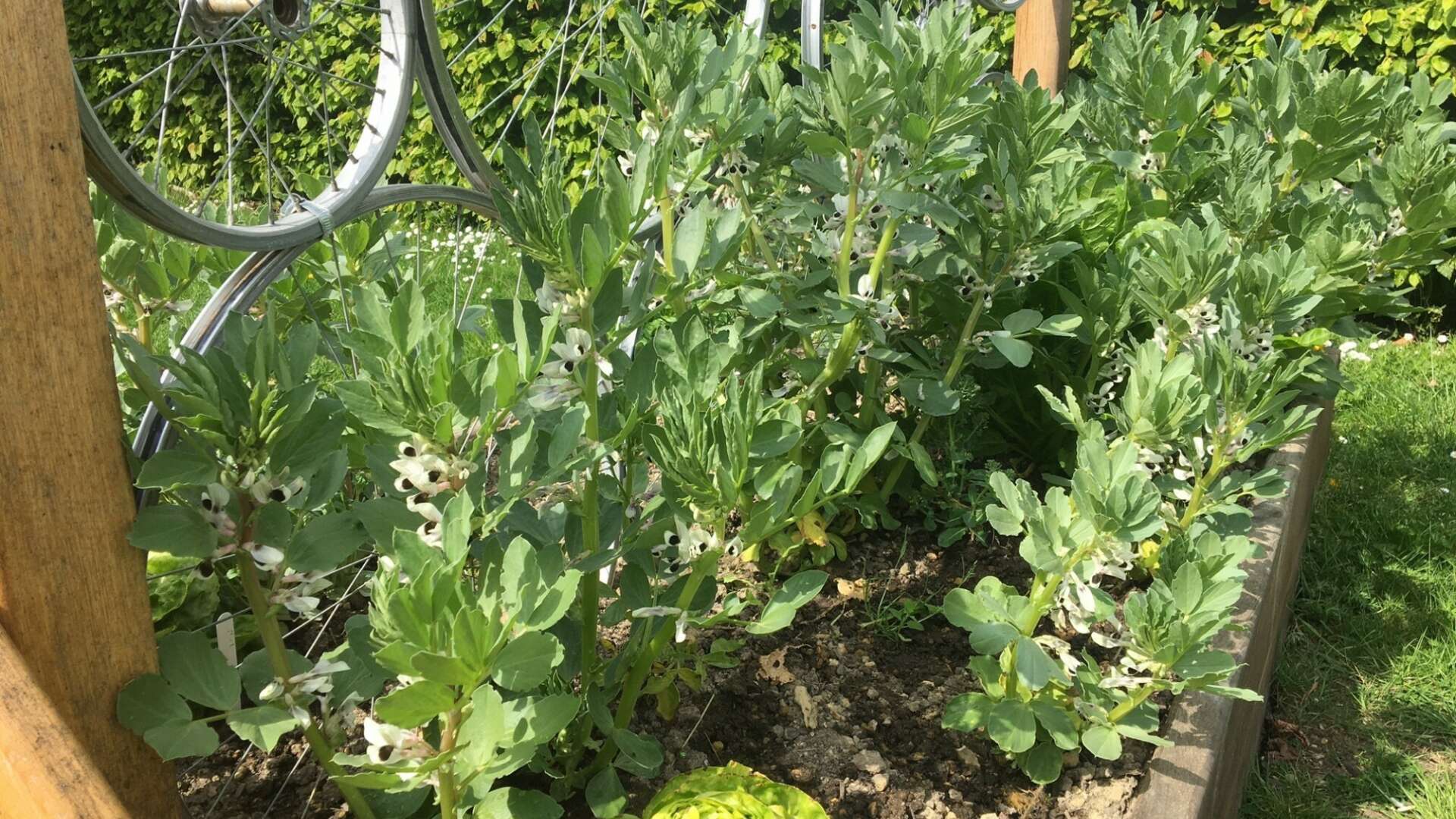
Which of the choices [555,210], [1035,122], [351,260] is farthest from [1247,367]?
[351,260]

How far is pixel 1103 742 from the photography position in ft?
4.84

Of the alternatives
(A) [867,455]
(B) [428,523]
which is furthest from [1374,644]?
(B) [428,523]

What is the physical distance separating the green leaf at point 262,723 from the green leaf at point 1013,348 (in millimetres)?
1190

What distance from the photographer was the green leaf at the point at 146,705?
107 centimetres

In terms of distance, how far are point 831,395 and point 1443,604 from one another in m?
1.53

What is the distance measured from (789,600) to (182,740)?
0.60m

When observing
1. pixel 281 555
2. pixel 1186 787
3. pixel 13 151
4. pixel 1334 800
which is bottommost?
pixel 1334 800

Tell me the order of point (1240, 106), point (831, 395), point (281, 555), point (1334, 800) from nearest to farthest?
point (281, 555), point (1334, 800), point (831, 395), point (1240, 106)

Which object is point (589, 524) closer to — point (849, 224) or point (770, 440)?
point (770, 440)

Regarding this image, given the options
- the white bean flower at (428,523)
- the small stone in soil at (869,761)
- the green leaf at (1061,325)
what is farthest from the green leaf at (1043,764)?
the white bean flower at (428,523)

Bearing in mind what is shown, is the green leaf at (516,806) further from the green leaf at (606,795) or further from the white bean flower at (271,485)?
the white bean flower at (271,485)

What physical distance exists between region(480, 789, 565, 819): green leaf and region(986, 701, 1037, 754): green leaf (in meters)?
0.62

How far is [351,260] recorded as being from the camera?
173cm

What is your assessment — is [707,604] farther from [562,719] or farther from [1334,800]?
[1334,800]
